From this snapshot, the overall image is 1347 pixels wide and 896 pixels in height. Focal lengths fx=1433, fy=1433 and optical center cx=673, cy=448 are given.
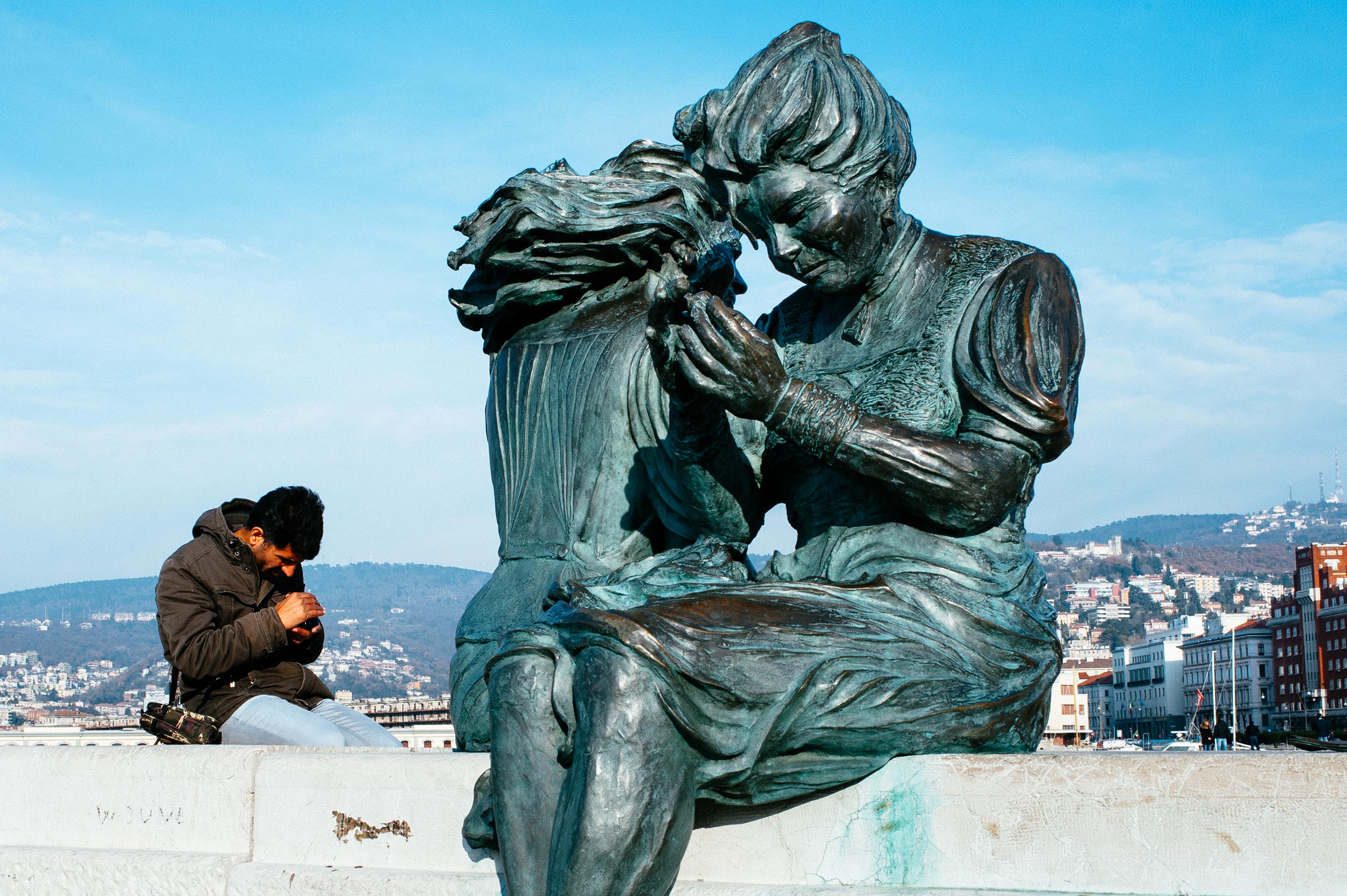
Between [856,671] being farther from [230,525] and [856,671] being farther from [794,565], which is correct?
[230,525]

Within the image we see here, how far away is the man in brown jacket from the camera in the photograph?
19.4 ft

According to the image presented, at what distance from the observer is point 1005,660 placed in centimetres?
382

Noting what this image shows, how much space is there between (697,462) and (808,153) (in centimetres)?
100

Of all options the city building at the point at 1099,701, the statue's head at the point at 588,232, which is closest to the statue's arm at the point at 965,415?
the statue's head at the point at 588,232

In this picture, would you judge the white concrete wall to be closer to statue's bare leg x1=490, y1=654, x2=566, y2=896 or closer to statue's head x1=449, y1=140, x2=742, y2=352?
statue's bare leg x1=490, y1=654, x2=566, y2=896

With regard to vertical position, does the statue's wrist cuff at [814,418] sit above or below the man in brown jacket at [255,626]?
above

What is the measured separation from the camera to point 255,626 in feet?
20.1

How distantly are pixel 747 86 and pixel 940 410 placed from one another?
1.07 meters

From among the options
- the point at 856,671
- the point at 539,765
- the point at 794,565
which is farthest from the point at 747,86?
the point at 539,765

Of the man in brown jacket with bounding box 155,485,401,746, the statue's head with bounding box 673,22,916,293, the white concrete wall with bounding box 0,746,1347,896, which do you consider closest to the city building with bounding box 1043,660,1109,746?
the man in brown jacket with bounding box 155,485,401,746

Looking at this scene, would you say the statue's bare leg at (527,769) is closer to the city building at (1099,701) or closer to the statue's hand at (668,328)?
the statue's hand at (668,328)

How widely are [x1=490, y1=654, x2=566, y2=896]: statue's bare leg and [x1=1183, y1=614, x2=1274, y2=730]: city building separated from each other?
460 ft

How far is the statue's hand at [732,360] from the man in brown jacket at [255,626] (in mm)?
2717

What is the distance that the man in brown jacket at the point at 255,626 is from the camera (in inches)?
233
